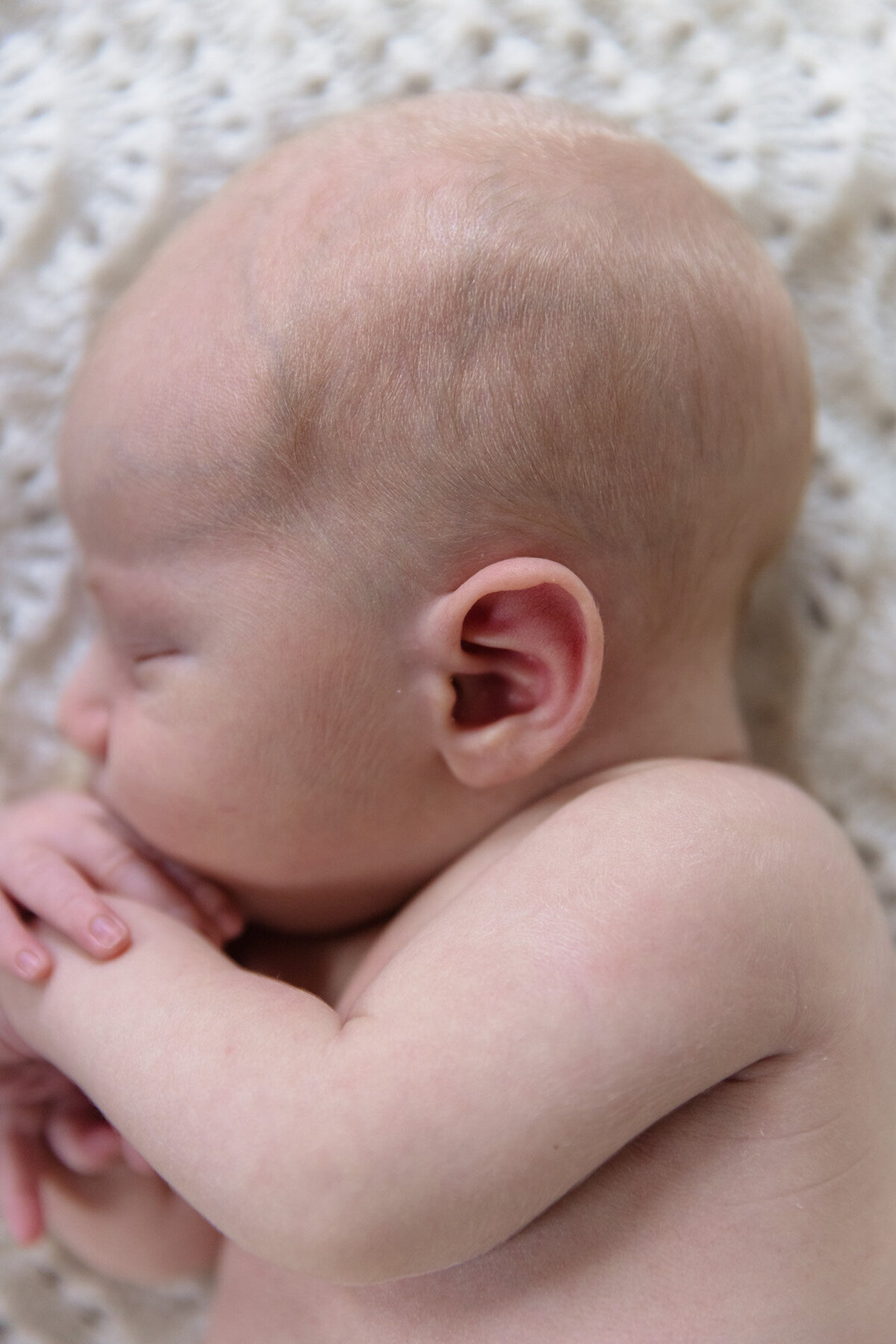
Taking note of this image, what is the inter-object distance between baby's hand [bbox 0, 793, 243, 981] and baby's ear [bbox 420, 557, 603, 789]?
255 mm

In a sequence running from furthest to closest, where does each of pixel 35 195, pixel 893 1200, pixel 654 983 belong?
pixel 35 195 → pixel 893 1200 → pixel 654 983

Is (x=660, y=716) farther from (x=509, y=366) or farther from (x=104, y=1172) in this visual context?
(x=104, y=1172)

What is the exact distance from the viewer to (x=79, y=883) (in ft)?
2.65

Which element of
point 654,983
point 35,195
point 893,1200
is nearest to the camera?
point 654,983

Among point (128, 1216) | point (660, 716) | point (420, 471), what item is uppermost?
point (420, 471)

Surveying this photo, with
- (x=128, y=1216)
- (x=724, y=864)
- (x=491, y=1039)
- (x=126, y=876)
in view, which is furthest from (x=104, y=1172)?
(x=724, y=864)

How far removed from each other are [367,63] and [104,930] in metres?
0.80

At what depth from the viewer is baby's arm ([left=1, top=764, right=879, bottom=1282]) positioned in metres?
0.63

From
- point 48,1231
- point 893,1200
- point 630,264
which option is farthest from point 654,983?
point 48,1231

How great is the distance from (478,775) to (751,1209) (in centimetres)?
33

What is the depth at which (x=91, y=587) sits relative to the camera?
848mm

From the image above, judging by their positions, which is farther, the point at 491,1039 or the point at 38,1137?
the point at 38,1137

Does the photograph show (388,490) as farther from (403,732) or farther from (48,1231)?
(48,1231)

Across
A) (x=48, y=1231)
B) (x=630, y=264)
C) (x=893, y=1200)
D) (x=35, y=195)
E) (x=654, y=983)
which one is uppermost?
(x=35, y=195)
